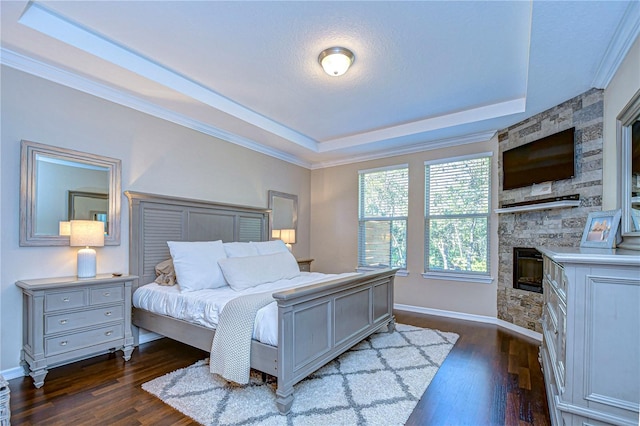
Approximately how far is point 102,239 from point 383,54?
9.72ft

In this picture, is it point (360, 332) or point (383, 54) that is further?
point (360, 332)

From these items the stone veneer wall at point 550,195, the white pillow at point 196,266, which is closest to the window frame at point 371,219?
the stone veneer wall at point 550,195

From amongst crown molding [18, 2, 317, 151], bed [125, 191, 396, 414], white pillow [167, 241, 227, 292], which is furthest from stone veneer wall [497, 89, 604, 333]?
white pillow [167, 241, 227, 292]

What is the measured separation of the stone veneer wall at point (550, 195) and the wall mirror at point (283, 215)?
3084 mm

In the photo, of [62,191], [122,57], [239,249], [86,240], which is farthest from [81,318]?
[122,57]

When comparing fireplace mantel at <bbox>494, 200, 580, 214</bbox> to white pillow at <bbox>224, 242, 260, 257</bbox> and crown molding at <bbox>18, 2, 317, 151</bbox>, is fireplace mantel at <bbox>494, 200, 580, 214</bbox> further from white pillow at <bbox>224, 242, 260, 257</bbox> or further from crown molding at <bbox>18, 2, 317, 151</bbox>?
crown molding at <bbox>18, 2, 317, 151</bbox>

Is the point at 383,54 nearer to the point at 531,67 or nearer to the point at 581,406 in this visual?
the point at 531,67

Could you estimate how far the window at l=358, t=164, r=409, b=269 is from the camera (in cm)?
500

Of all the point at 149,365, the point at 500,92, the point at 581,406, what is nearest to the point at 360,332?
the point at 581,406

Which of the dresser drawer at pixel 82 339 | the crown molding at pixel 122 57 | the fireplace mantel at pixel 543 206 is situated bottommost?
the dresser drawer at pixel 82 339

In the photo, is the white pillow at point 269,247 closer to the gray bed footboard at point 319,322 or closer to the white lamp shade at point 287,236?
the white lamp shade at point 287,236

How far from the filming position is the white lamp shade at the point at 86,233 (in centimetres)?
268

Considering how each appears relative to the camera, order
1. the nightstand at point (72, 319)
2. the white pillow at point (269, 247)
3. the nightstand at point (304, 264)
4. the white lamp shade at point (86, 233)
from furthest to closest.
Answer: the nightstand at point (304, 264) < the white pillow at point (269, 247) < the white lamp shade at point (86, 233) < the nightstand at point (72, 319)

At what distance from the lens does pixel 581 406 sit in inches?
59.5
